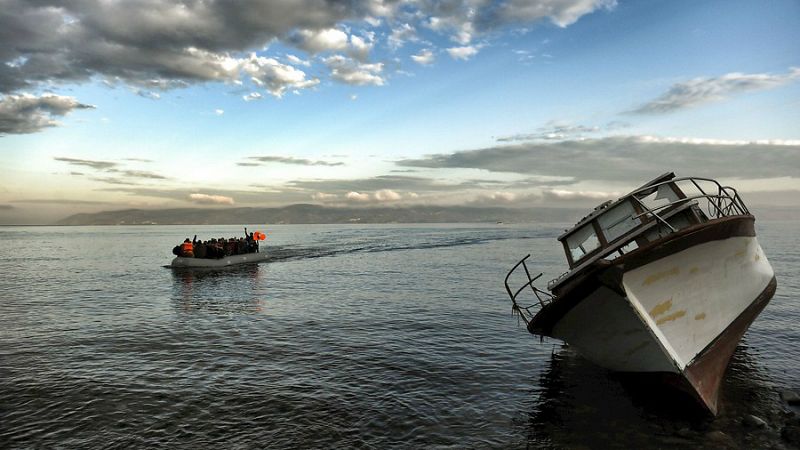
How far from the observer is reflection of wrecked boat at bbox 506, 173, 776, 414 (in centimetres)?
989

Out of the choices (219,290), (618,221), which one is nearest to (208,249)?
(219,290)

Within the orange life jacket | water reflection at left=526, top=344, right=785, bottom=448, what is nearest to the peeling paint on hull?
water reflection at left=526, top=344, right=785, bottom=448

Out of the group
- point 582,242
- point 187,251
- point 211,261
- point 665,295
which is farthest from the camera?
point 211,261

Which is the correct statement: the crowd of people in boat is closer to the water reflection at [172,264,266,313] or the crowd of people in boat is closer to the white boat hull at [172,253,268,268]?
the white boat hull at [172,253,268,268]

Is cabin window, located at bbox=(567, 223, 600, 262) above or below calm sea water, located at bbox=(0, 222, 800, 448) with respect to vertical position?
above

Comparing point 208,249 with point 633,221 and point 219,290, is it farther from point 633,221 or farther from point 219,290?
point 633,221

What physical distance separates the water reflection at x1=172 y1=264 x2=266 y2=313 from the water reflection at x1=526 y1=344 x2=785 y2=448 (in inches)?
700

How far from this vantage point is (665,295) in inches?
400

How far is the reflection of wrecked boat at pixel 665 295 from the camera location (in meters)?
9.89

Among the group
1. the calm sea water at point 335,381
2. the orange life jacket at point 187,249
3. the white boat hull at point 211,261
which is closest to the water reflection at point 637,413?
the calm sea water at point 335,381

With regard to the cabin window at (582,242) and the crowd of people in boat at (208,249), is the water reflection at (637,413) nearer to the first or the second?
the cabin window at (582,242)

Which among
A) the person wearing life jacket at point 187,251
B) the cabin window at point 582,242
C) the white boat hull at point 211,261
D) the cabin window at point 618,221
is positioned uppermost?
the cabin window at point 618,221

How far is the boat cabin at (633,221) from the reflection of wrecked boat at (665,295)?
35 mm

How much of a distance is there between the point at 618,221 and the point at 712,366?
14.3 ft
